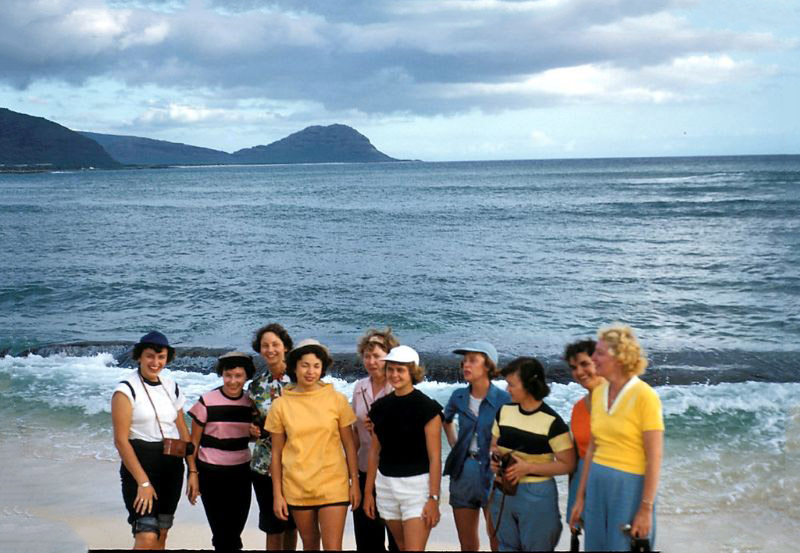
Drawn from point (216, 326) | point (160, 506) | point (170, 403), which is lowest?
point (216, 326)

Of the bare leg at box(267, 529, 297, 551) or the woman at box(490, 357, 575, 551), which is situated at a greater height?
the woman at box(490, 357, 575, 551)

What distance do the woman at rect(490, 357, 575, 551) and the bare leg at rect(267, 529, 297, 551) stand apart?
A: 1756mm

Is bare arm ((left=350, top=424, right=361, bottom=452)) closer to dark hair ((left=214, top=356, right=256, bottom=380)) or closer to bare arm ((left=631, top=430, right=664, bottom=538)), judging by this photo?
dark hair ((left=214, top=356, right=256, bottom=380))

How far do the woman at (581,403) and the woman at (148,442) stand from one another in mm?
2664

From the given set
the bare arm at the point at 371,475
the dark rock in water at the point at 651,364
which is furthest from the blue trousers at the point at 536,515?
the dark rock in water at the point at 651,364

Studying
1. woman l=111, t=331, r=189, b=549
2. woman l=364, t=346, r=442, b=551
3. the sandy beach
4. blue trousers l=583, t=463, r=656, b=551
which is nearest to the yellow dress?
woman l=364, t=346, r=442, b=551

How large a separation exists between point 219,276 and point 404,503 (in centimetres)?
2583

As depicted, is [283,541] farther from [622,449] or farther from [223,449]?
[622,449]

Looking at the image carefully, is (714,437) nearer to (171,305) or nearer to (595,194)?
(171,305)

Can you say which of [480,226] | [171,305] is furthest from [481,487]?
[480,226]

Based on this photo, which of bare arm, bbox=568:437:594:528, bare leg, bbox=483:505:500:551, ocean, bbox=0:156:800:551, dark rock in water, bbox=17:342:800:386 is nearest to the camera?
bare arm, bbox=568:437:594:528

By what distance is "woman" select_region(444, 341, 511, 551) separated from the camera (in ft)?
16.5

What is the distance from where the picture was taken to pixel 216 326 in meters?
20.8

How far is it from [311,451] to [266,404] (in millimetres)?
594
